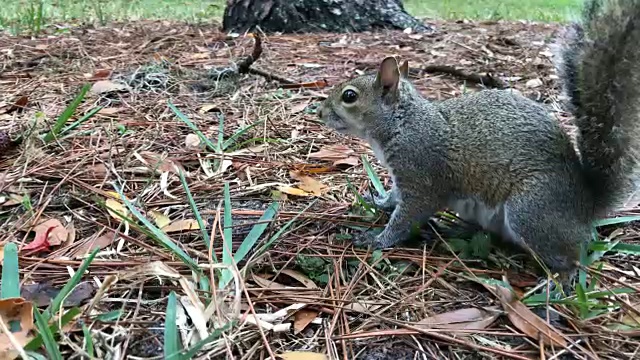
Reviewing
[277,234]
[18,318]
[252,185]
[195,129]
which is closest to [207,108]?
[195,129]

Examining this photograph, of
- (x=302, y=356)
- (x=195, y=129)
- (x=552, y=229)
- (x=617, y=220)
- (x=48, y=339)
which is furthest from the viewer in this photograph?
(x=195, y=129)

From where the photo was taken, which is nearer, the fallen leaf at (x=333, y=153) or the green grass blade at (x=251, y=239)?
the green grass blade at (x=251, y=239)

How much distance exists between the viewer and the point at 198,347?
97 cm

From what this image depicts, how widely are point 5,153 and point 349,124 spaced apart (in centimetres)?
121

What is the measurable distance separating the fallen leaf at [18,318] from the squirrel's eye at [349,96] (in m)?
1.09

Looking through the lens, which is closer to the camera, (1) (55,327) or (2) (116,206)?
(1) (55,327)

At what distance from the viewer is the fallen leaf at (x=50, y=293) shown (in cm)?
119

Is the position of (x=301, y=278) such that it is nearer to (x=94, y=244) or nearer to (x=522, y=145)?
(x=94, y=244)

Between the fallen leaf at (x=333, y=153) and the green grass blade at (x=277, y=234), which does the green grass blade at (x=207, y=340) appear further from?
the fallen leaf at (x=333, y=153)

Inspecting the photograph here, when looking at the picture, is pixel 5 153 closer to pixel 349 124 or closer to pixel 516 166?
pixel 349 124

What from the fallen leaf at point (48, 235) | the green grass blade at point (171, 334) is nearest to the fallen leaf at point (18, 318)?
the green grass blade at point (171, 334)

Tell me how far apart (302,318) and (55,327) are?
1.63ft

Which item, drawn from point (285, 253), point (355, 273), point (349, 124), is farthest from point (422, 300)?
point (349, 124)

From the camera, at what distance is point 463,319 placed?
1.25 m
